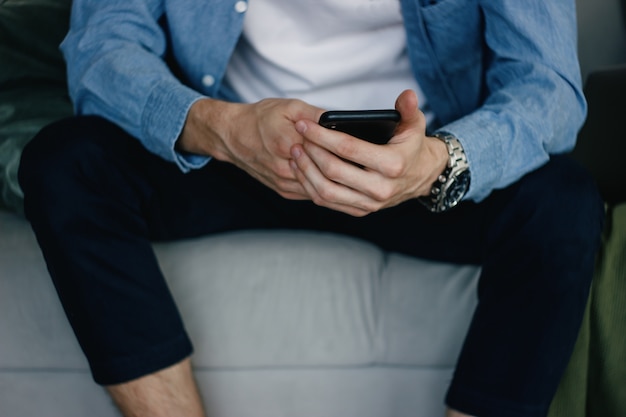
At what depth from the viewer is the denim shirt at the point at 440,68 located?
895 mm

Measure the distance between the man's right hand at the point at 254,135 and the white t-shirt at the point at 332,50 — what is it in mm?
182

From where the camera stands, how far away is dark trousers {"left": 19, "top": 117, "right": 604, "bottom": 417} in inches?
32.0

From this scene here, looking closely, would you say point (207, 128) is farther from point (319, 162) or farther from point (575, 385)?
point (575, 385)

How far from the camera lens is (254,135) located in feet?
2.85

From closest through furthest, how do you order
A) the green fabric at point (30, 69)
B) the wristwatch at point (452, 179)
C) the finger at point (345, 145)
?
the finger at point (345, 145)
the wristwatch at point (452, 179)
the green fabric at point (30, 69)

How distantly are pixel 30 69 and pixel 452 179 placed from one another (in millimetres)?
805

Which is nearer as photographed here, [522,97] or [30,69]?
[522,97]

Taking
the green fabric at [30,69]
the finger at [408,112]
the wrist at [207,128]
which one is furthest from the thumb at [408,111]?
the green fabric at [30,69]

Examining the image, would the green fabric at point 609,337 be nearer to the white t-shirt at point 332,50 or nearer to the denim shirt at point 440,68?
the denim shirt at point 440,68

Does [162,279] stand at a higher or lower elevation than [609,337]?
higher

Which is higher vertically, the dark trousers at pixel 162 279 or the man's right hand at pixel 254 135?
the man's right hand at pixel 254 135

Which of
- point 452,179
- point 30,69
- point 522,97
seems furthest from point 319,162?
point 30,69

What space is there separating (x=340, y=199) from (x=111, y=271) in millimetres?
280

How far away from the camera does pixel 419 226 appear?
981 mm
